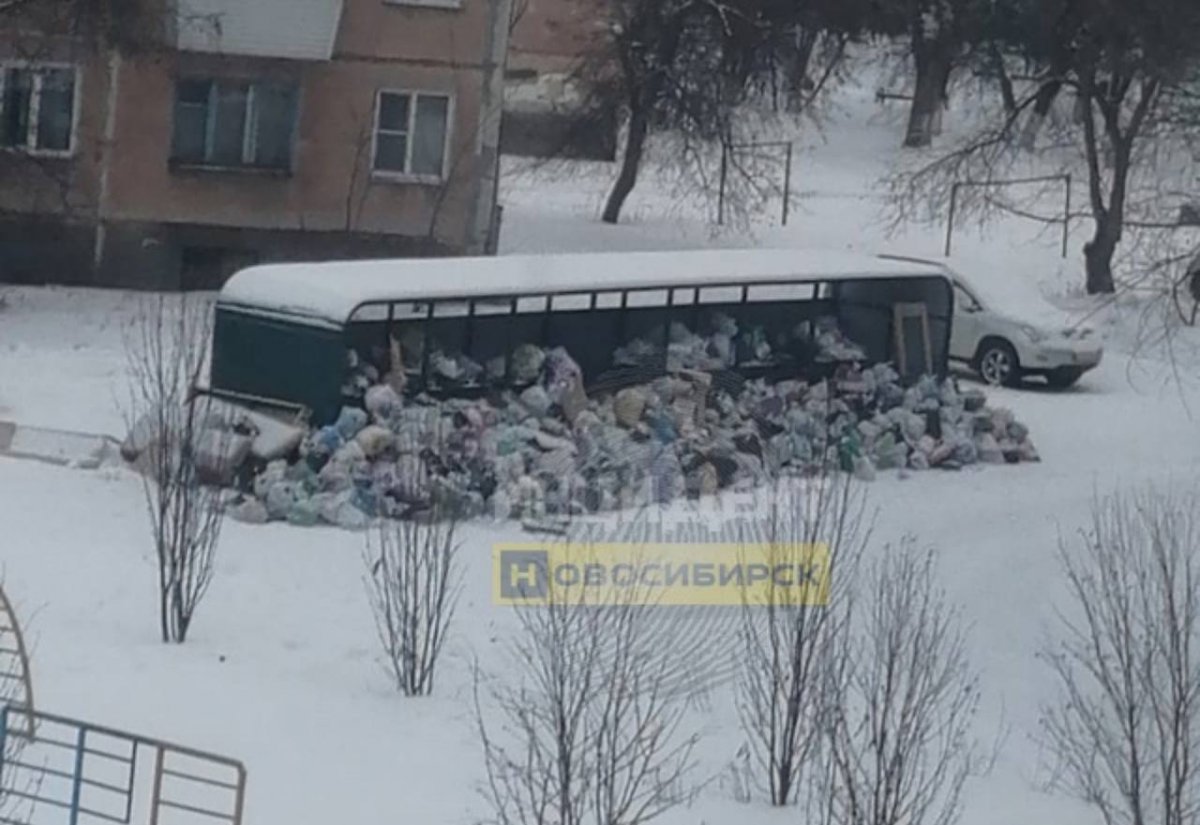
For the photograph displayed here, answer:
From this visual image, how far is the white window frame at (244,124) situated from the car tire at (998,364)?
974cm

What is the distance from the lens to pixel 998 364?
30.4 meters

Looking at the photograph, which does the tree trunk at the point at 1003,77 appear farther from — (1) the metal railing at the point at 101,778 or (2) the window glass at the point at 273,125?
(1) the metal railing at the point at 101,778

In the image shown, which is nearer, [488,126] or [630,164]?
[488,126]

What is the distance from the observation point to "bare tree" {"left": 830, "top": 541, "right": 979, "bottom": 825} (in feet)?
40.3

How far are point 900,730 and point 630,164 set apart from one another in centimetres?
2703

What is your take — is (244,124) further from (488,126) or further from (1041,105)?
(1041,105)

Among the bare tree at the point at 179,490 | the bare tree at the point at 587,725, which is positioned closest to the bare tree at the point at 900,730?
the bare tree at the point at 587,725

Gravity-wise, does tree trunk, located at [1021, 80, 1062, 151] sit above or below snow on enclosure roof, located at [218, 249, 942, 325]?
above

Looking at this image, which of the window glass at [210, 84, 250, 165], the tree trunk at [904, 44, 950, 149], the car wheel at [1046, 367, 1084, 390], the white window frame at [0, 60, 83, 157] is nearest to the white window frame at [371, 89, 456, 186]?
the window glass at [210, 84, 250, 165]

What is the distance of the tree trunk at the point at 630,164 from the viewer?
3919 centimetres

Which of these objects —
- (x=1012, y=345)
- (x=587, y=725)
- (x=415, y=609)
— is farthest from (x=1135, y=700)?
(x=1012, y=345)

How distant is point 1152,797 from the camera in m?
15.2

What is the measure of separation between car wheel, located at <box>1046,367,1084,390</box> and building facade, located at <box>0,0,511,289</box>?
8.46m

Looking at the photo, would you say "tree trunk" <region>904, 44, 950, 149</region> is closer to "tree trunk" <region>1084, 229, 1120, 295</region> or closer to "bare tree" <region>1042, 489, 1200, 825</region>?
"tree trunk" <region>1084, 229, 1120, 295</region>
